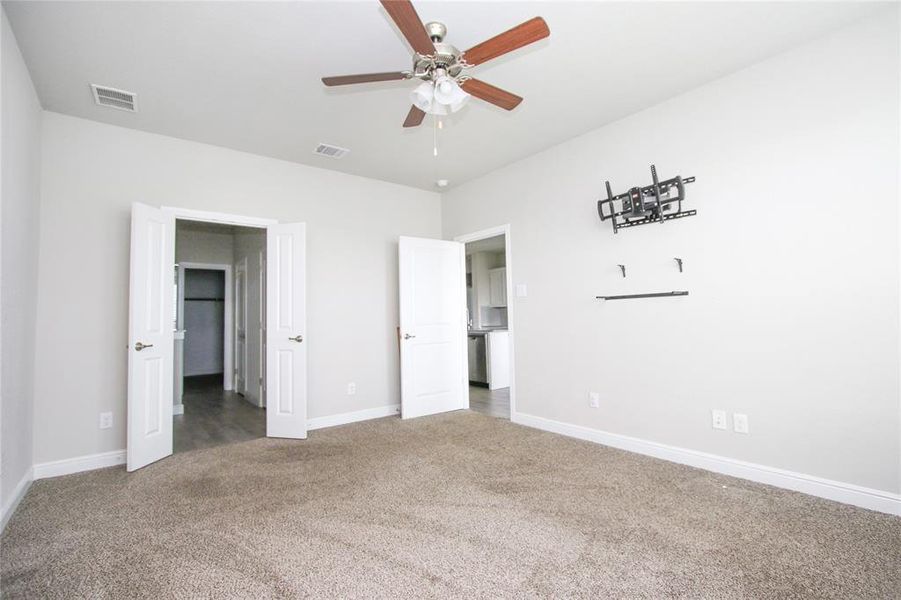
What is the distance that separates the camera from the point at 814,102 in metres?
2.48

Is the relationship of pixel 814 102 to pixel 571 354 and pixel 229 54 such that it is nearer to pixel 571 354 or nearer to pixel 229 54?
pixel 571 354

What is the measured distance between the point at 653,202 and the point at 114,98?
4.06m

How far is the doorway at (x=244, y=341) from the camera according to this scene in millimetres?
3156

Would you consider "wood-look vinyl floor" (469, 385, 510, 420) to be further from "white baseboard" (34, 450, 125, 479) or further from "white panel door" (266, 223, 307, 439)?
"white baseboard" (34, 450, 125, 479)

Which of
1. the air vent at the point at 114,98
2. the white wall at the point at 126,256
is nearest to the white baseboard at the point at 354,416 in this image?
the white wall at the point at 126,256

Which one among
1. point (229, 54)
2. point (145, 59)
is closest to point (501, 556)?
point (229, 54)

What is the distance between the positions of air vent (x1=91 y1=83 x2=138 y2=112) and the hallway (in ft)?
9.14

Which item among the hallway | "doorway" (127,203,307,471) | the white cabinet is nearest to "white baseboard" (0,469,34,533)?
"doorway" (127,203,307,471)

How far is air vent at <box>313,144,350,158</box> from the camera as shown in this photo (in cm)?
392

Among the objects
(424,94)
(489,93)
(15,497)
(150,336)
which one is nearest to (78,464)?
(15,497)

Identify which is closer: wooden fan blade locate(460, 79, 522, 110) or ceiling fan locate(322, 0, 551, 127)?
ceiling fan locate(322, 0, 551, 127)

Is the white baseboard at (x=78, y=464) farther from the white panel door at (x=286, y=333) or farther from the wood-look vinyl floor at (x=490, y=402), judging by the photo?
the wood-look vinyl floor at (x=490, y=402)

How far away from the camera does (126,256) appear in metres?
3.37

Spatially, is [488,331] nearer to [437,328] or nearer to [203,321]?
[437,328]
